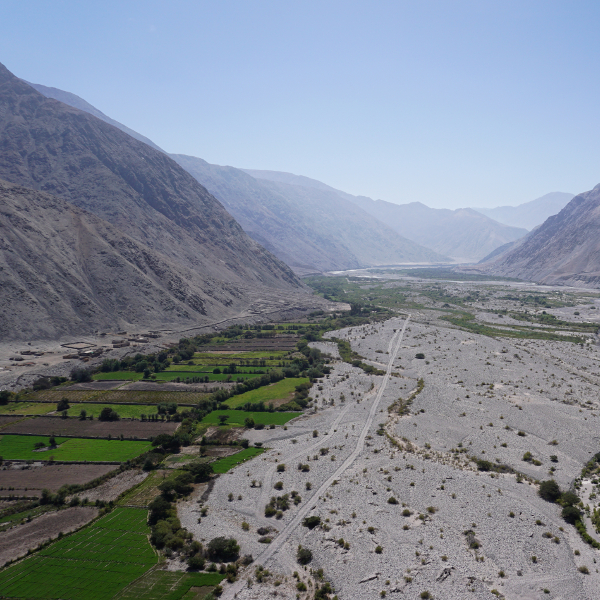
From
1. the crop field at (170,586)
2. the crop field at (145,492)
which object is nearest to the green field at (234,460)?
the crop field at (145,492)

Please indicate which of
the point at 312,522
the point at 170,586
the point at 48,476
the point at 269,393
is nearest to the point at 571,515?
the point at 312,522

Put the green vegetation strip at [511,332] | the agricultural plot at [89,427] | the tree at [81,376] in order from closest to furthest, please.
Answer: the agricultural plot at [89,427]
the tree at [81,376]
the green vegetation strip at [511,332]

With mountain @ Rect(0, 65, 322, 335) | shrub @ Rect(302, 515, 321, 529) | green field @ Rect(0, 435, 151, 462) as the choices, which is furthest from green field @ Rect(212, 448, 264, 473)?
mountain @ Rect(0, 65, 322, 335)

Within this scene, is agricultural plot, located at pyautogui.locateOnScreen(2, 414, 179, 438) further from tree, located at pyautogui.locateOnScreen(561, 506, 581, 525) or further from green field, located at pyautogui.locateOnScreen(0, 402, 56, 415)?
tree, located at pyautogui.locateOnScreen(561, 506, 581, 525)

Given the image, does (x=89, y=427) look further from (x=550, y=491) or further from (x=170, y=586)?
(x=550, y=491)

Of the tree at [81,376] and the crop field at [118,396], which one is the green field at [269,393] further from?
the tree at [81,376]
